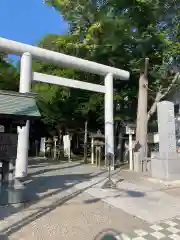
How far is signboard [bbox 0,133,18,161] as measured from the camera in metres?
5.93

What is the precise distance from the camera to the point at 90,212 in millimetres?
6027

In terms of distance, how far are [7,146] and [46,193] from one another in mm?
2259

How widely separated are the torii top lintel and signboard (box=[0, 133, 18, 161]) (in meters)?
4.98

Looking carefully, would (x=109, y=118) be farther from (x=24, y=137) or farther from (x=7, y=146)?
(x=7, y=146)

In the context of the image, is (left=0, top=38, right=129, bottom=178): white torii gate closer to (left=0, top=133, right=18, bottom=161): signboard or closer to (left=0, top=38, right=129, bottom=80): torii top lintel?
(left=0, top=38, right=129, bottom=80): torii top lintel

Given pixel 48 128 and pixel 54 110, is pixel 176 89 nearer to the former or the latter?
pixel 54 110

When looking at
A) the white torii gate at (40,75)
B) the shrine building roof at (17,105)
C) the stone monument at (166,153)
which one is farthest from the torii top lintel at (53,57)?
the shrine building roof at (17,105)

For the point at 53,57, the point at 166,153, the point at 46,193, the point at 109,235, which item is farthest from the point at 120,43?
the point at 109,235

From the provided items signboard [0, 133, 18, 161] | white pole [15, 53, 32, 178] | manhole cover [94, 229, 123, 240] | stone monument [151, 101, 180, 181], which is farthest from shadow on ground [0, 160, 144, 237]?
stone monument [151, 101, 180, 181]

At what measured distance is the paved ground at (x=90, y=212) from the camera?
15.9 feet

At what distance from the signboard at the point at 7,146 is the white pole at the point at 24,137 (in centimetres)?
286

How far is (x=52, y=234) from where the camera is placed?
475cm

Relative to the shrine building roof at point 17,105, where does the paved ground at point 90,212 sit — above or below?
below

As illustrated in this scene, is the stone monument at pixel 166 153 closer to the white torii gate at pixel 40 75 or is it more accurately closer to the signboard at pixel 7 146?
the white torii gate at pixel 40 75
